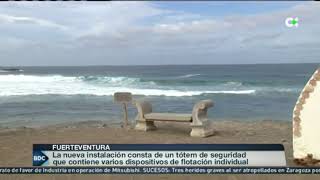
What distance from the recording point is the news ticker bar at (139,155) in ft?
13.5

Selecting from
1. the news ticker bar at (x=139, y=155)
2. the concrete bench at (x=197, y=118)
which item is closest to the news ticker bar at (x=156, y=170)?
the news ticker bar at (x=139, y=155)

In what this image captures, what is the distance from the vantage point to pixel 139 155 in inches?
163

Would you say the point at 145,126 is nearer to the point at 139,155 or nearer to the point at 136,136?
the point at 136,136

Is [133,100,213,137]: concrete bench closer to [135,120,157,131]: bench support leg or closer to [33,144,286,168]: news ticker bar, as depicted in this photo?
[135,120,157,131]: bench support leg

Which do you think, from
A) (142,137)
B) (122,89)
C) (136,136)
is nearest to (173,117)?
(142,137)

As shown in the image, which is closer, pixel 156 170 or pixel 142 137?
pixel 156 170

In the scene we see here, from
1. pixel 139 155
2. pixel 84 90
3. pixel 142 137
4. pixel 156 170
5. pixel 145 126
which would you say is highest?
pixel 84 90

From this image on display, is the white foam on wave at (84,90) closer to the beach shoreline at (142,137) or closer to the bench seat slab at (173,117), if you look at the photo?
the beach shoreline at (142,137)

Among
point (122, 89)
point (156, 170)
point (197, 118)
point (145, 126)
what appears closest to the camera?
point (156, 170)

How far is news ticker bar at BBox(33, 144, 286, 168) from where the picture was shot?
4102 millimetres

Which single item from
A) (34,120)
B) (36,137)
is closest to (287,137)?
(36,137)

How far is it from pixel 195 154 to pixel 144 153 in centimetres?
50

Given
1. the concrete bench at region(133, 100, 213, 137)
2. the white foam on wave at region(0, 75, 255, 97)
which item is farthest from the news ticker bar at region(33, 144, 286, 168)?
the white foam on wave at region(0, 75, 255, 97)

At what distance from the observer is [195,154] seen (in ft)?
13.6
